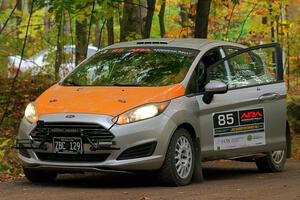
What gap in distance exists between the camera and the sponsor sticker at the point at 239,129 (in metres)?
9.20

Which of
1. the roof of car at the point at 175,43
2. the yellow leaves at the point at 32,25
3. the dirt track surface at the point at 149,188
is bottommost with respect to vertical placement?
the dirt track surface at the point at 149,188

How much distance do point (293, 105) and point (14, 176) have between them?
9028 mm

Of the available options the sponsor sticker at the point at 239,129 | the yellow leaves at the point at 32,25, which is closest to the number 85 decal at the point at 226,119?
the sponsor sticker at the point at 239,129

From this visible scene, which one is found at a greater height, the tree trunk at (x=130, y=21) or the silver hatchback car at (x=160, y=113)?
the tree trunk at (x=130, y=21)

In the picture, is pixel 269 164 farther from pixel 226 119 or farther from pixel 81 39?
pixel 81 39

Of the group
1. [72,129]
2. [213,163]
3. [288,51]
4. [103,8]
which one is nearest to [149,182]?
[72,129]

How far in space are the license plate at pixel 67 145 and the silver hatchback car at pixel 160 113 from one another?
0.01 metres

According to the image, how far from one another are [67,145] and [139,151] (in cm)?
83

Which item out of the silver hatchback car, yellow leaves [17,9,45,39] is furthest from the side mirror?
yellow leaves [17,9,45,39]

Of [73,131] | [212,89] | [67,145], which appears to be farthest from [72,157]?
[212,89]

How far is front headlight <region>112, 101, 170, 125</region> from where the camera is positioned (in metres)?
7.91

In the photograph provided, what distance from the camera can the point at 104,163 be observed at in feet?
26.1

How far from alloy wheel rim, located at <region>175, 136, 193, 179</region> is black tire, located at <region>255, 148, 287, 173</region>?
2414mm

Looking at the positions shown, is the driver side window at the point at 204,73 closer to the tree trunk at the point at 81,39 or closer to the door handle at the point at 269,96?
the door handle at the point at 269,96
